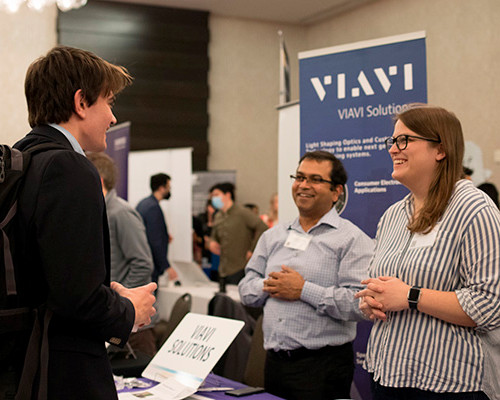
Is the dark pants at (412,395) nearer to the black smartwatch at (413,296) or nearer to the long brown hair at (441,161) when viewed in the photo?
the black smartwatch at (413,296)

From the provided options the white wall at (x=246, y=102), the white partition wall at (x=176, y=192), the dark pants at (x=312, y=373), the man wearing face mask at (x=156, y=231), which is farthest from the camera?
the white wall at (x=246, y=102)

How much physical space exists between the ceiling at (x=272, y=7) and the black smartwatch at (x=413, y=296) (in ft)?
23.8

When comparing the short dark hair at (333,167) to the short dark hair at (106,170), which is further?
the short dark hair at (106,170)

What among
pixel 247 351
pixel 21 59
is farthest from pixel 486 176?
pixel 21 59

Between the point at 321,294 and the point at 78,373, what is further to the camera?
the point at 321,294

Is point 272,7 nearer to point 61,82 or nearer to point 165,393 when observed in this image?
point 165,393

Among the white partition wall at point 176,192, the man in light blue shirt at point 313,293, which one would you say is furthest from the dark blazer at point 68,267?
the white partition wall at point 176,192

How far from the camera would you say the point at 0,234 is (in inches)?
47.4

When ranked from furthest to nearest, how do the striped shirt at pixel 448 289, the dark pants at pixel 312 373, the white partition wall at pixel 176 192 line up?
the white partition wall at pixel 176 192
the dark pants at pixel 312 373
the striped shirt at pixel 448 289

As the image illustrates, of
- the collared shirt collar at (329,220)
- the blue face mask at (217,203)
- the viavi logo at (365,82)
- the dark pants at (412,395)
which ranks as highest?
the viavi logo at (365,82)

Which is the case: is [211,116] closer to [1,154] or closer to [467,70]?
[467,70]

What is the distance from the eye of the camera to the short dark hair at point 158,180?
225 inches

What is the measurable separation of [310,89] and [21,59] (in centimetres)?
567

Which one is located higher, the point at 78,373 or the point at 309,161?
the point at 309,161
